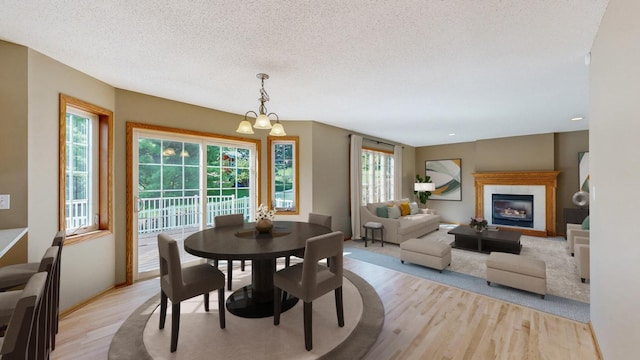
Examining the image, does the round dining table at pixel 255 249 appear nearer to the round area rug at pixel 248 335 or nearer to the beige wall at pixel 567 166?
the round area rug at pixel 248 335

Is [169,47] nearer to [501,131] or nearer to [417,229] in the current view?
[417,229]

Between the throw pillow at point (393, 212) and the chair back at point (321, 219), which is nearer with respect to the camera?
the chair back at point (321, 219)

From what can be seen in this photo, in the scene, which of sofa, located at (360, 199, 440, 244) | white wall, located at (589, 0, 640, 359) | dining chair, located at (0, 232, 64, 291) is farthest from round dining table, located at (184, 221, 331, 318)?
sofa, located at (360, 199, 440, 244)

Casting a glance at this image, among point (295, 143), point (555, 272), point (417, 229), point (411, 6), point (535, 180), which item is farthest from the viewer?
point (535, 180)

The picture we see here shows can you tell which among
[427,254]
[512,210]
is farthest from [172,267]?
[512,210]

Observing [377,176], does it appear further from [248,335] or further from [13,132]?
[13,132]

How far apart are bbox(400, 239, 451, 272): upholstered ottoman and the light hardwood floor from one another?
0.57 metres

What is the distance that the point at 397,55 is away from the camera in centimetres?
224

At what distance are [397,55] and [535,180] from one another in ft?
19.7

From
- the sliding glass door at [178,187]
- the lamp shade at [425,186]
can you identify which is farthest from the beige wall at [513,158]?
the sliding glass door at [178,187]

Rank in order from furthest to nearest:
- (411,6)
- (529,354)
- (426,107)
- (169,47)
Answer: (426,107) < (169,47) < (529,354) < (411,6)

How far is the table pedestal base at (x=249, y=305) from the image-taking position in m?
2.41

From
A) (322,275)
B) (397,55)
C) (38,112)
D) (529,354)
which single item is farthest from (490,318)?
(38,112)

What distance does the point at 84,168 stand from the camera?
112 inches
